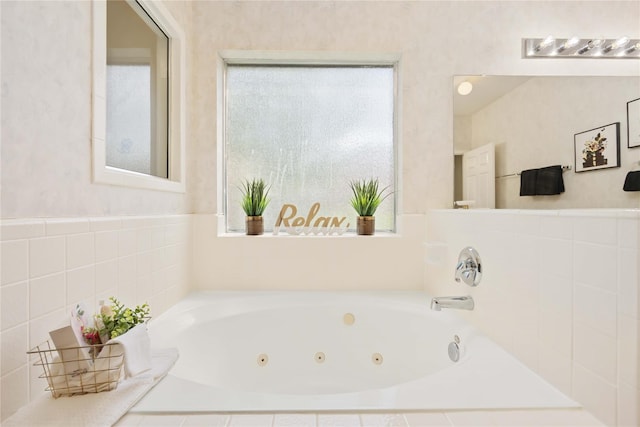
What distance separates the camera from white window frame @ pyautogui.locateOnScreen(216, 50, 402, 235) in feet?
6.79

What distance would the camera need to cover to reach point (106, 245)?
119cm

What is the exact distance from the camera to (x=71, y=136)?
1049 mm

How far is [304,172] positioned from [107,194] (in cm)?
124

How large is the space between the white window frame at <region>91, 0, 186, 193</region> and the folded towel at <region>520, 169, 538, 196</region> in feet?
5.89

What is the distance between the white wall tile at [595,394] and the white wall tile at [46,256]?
1.44 meters

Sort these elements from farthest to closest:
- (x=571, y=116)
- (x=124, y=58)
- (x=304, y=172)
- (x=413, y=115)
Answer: (x=304, y=172)
(x=413, y=115)
(x=571, y=116)
(x=124, y=58)

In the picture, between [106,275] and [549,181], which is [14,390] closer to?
[106,275]

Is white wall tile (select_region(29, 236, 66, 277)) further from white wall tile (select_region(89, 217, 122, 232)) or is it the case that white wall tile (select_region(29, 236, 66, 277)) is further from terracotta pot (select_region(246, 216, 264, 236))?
terracotta pot (select_region(246, 216, 264, 236))

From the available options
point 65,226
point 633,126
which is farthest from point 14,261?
point 633,126

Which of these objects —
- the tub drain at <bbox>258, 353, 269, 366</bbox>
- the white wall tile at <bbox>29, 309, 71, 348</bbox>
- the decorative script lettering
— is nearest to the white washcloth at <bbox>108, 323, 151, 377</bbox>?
the white wall tile at <bbox>29, 309, 71, 348</bbox>

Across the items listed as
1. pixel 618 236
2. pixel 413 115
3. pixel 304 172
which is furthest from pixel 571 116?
pixel 304 172

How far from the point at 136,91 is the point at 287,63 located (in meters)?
1.04

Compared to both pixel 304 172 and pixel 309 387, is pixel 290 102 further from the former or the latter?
pixel 309 387

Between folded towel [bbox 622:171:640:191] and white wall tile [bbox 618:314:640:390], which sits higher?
folded towel [bbox 622:171:640:191]
